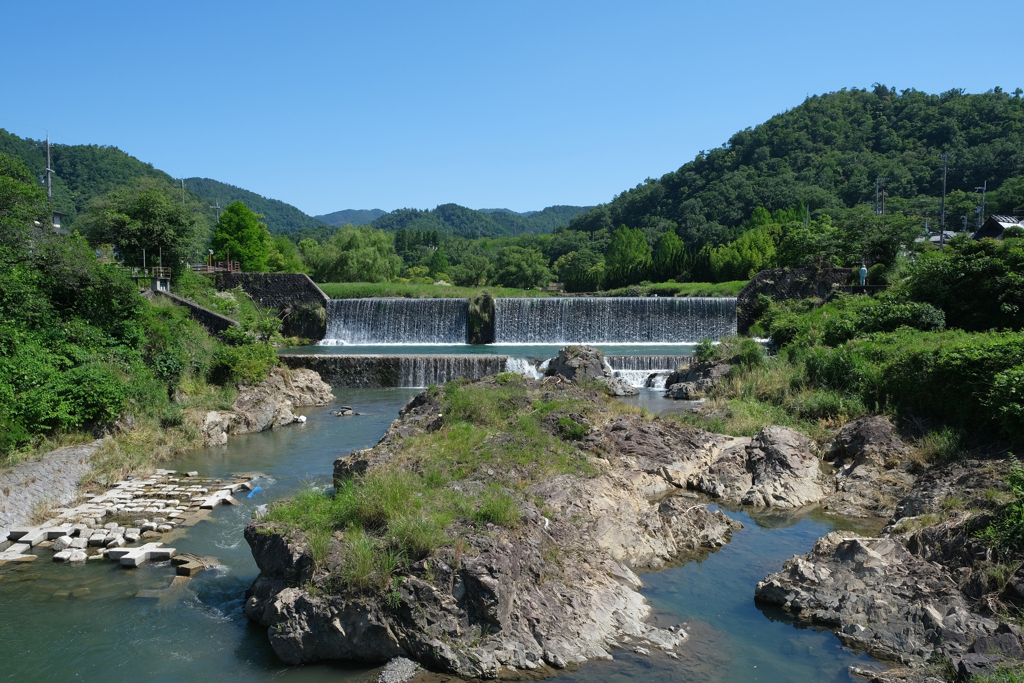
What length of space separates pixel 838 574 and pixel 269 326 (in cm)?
1596

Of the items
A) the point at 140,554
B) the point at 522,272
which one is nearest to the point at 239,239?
the point at 522,272

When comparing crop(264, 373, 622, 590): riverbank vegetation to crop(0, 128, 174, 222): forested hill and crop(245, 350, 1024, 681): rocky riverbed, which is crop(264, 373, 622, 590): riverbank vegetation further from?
crop(0, 128, 174, 222): forested hill

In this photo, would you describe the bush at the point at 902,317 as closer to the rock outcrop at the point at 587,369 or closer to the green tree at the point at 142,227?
the rock outcrop at the point at 587,369

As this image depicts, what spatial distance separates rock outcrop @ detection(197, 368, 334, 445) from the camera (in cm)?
1284

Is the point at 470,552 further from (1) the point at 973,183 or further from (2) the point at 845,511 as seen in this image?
(1) the point at 973,183

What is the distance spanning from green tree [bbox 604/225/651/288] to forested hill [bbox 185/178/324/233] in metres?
101

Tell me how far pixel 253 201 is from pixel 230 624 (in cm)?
18423

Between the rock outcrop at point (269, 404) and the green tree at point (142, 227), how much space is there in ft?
36.3

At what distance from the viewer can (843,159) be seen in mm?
70750

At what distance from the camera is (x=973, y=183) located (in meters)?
60.2

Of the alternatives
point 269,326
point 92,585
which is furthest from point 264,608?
point 269,326

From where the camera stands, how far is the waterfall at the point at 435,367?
63.5 ft

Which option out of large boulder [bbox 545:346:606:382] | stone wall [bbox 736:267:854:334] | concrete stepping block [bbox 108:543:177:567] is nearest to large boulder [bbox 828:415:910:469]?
large boulder [bbox 545:346:606:382]

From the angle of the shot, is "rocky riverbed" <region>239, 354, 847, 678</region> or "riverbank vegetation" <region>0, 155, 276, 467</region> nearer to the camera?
"rocky riverbed" <region>239, 354, 847, 678</region>
